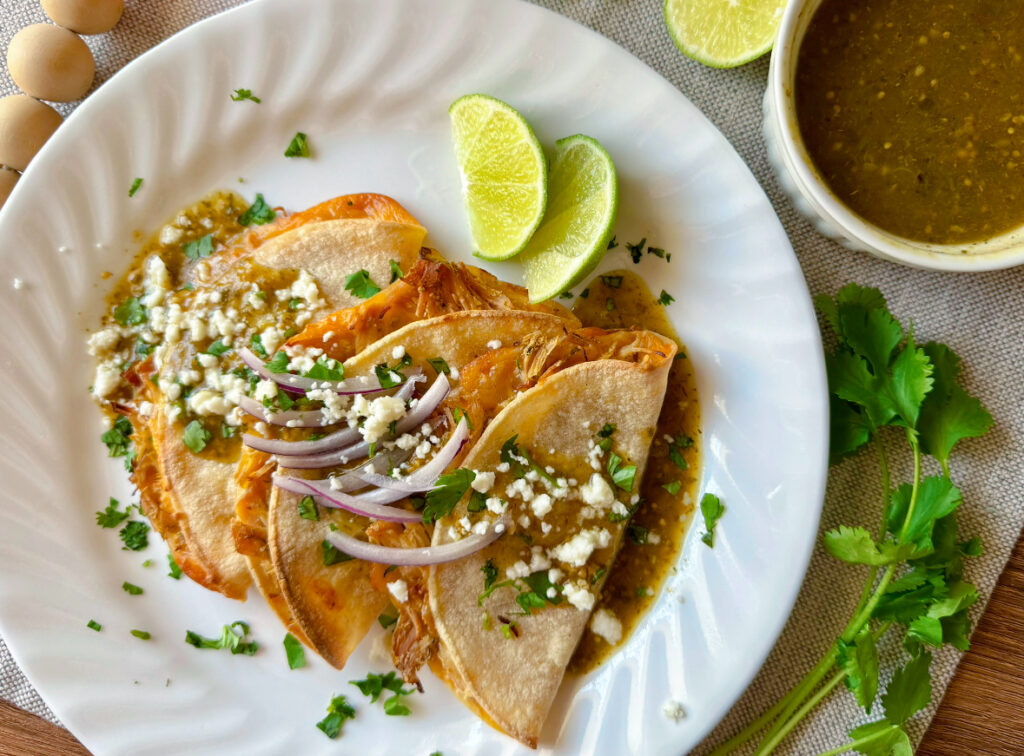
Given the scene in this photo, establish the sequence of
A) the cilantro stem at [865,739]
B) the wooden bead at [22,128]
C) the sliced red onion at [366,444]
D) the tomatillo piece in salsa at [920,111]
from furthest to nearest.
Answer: the wooden bead at [22,128], the cilantro stem at [865,739], the sliced red onion at [366,444], the tomatillo piece in salsa at [920,111]

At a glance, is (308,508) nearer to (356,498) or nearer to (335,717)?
(356,498)

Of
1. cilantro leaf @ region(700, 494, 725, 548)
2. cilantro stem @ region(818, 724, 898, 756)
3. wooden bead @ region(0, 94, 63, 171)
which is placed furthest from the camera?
wooden bead @ region(0, 94, 63, 171)

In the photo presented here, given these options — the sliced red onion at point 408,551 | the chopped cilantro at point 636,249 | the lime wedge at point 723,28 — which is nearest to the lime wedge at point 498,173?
the chopped cilantro at point 636,249

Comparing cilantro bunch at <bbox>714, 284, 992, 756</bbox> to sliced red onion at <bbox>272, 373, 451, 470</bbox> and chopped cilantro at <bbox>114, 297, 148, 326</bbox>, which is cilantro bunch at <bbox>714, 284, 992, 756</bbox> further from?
chopped cilantro at <bbox>114, 297, 148, 326</bbox>

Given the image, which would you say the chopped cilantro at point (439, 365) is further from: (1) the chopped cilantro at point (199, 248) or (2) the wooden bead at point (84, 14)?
(2) the wooden bead at point (84, 14)

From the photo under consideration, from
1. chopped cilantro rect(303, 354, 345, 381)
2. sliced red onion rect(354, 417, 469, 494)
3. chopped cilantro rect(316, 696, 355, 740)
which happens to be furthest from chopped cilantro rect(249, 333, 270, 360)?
chopped cilantro rect(316, 696, 355, 740)

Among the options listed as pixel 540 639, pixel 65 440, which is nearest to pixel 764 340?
pixel 540 639
